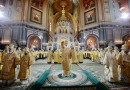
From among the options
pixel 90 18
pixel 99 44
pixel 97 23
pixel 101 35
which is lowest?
pixel 99 44

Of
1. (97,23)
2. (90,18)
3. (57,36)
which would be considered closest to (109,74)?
(97,23)

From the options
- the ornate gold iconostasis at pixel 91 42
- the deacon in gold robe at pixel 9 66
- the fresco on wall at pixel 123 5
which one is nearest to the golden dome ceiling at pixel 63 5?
the fresco on wall at pixel 123 5

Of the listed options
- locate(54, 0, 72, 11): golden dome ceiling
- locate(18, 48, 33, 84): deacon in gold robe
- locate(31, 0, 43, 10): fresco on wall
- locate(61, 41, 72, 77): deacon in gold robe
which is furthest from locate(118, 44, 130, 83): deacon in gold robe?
locate(54, 0, 72, 11): golden dome ceiling

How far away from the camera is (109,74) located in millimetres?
4270

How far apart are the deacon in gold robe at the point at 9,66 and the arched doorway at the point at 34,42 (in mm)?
14307

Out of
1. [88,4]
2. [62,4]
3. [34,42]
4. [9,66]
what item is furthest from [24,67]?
[62,4]

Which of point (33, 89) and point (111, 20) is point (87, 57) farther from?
point (33, 89)

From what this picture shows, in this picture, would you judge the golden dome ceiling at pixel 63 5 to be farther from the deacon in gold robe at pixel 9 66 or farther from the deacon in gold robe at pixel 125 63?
the deacon in gold robe at pixel 125 63

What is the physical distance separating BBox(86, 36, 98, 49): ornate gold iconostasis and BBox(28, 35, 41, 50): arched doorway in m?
9.23

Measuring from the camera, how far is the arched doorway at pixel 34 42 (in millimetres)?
18212

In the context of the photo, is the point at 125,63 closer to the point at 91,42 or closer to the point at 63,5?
the point at 91,42

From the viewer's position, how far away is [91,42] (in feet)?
63.1

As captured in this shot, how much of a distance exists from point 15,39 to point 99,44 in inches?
551

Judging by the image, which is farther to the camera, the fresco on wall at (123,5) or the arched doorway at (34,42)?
the fresco on wall at (123,5)
